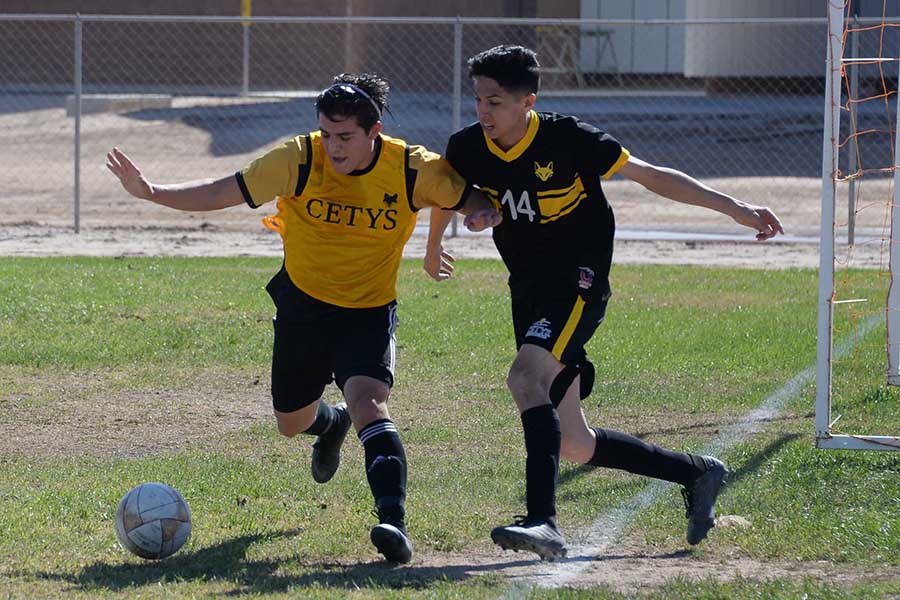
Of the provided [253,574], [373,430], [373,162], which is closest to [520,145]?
[373,162]

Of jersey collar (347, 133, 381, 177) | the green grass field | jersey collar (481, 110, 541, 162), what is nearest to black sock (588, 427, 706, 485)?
the green grass field

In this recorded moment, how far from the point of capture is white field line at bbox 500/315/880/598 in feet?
15.0

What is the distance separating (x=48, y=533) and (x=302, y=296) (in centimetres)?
135

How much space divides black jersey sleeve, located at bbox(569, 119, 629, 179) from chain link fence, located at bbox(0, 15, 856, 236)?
1225cm

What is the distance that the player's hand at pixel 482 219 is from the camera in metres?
4.95

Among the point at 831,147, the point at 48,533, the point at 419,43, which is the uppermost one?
the point at 419,43

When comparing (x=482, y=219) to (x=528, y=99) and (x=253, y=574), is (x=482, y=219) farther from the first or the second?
(x=253, y=574)

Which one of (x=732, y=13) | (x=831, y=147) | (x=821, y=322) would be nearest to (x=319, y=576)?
(x=821, y=322)

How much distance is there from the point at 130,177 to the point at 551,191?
160 centimetres

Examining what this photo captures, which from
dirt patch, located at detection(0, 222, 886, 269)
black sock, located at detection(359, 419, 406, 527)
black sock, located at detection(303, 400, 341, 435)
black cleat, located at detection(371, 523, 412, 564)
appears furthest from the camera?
dirt patch, located at detection(0, 222, 886, 269)

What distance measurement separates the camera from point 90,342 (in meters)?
9.18

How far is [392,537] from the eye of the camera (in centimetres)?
454

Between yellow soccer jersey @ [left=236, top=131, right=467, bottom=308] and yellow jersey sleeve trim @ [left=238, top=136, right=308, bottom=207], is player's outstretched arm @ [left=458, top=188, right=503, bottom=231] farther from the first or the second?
yellow jersey sleeve trim @ [left=238, top=136, right=308, bottom=207]

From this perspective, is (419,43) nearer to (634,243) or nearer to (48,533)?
(634,243)
